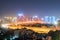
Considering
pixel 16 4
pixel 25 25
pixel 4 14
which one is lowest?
pixel 25 25

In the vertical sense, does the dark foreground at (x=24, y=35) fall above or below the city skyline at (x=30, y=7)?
below

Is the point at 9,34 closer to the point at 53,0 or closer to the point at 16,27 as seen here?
the point at 16,27

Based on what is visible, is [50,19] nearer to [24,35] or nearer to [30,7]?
[30,7]

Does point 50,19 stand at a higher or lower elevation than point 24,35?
higher

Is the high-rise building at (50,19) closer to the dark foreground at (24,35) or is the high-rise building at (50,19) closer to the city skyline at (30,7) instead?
the city skyline at (30,7)

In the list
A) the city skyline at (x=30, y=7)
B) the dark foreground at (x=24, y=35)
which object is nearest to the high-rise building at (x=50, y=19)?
the city skyline at (x=30, y=7)

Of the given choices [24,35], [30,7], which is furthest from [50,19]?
[24,35]

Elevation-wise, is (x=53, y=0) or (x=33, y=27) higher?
(x=53, y=0)

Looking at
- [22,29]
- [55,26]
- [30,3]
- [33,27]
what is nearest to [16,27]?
[22,29]

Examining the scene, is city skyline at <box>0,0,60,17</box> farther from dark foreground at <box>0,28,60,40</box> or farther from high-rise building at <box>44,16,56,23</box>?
dark foreground at <box>0,28,60,40</box>
